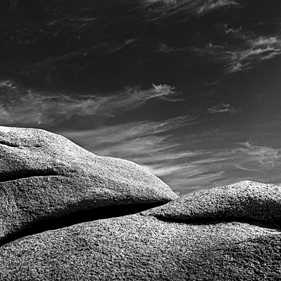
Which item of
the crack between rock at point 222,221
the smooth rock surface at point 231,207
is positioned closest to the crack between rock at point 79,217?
the smooth rock surface at point 231,207

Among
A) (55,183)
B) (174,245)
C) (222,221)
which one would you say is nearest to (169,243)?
(174,245)

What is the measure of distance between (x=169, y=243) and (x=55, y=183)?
2.32 m

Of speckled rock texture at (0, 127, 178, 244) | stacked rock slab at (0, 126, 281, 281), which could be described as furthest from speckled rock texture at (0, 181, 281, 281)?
speckled rock texture at (0, 127, 178, 244)

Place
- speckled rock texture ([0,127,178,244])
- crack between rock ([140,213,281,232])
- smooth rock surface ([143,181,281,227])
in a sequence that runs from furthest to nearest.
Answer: speckled rock texture ([0,127,178,244]) < smooth rock surface ([143,181,281,227]) < crack between rock ([140,213,281,232])

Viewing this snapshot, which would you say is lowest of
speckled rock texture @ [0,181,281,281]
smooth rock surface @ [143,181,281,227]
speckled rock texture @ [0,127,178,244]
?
speckled rock texture @ [0,181,281,281]

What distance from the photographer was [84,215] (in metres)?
6.45

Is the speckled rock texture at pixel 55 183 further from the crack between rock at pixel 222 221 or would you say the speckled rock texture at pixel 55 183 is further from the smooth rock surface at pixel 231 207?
the crack between rock at pixel 222 221

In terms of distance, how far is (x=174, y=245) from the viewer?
5188 millimetres

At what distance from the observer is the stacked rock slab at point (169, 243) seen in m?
4.77

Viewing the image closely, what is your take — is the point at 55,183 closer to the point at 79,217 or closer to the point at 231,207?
the point at 79,217

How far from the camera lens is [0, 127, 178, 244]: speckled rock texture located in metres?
6.30

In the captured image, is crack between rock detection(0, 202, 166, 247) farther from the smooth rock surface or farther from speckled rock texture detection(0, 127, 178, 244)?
the smooth rock surface

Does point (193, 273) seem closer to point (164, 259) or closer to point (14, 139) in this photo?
point (164, 259)

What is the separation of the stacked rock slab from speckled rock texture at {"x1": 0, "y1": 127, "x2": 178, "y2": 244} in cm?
5
